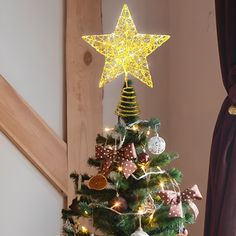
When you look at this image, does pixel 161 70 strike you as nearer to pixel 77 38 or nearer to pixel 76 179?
pixel 77 38

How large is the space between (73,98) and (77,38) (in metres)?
0.26

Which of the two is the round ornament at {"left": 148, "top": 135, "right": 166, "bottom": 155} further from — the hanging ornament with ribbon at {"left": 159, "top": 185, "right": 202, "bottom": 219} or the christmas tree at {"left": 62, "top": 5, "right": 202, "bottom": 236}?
the hanging ornament with ribbon at {"left": 159, "top": 185, "right": 202, "bottom": 219}

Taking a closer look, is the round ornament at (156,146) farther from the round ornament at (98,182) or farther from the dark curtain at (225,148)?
the dark curtain at (225,148)

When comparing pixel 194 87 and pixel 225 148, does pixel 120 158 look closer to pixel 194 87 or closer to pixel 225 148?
pixel 225 148

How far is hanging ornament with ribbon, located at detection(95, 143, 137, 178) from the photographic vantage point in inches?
47.5

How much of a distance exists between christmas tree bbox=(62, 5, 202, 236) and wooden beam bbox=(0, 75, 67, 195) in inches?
21.7

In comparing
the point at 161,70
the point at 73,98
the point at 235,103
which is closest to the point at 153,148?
the point at 235,103

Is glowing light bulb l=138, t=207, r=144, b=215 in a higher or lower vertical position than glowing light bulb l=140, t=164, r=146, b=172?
lower

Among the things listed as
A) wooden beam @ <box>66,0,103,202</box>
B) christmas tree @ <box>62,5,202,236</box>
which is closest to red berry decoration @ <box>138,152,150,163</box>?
christmas tree @ <box>62,5,202,236</box>

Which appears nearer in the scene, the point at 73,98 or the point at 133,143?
the point at 133,143

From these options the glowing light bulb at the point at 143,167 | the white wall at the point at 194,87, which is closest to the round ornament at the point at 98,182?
the glowing light bulb at the point at 143,167

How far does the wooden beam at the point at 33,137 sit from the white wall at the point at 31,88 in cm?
4

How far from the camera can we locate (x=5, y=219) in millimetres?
1775

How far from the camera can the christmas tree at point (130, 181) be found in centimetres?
124
